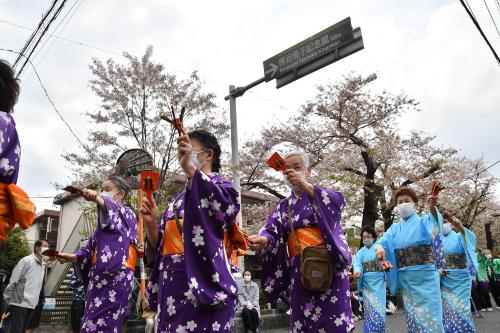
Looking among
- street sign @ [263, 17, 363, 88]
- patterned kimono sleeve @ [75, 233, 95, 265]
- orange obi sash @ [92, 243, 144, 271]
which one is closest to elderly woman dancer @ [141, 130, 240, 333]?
orange obi sash @ [92, 243, 144, 271]

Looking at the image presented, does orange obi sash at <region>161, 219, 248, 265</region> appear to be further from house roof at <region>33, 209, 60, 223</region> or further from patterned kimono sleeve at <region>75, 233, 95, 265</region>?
house roof at <region>33, 209, 60, 223</region>

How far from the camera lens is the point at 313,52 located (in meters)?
9.25

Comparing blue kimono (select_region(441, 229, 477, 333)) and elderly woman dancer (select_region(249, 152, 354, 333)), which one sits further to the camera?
blue kimono (select_region(441, 229, 477, 333))

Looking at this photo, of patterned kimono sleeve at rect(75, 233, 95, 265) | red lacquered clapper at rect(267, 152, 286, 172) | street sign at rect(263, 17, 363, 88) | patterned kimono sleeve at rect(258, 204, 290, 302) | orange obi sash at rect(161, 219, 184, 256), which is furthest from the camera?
street sign at rect(263, 17, 363, 88)

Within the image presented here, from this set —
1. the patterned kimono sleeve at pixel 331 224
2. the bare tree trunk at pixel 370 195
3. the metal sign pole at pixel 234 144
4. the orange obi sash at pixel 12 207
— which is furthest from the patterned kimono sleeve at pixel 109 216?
the bare tree trunk at pixel 370 195

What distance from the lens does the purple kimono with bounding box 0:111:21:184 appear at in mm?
2410

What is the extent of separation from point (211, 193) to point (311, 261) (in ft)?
3.51

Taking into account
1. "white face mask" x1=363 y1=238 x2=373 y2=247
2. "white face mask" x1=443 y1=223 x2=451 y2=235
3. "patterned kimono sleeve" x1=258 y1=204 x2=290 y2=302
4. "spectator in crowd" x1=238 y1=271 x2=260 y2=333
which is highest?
"white face mask" x1=443 y1=223 x2=451 y2=235

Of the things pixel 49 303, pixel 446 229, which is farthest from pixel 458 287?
pixel 49 303

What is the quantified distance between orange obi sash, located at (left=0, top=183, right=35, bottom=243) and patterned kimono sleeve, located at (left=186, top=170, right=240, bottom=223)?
0.93 meters

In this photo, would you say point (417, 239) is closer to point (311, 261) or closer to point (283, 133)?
point (311, 261)

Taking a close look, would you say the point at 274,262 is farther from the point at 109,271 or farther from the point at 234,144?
the point at 234,144

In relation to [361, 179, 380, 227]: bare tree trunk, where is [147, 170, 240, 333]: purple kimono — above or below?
below

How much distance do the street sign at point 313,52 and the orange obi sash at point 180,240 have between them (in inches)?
264
